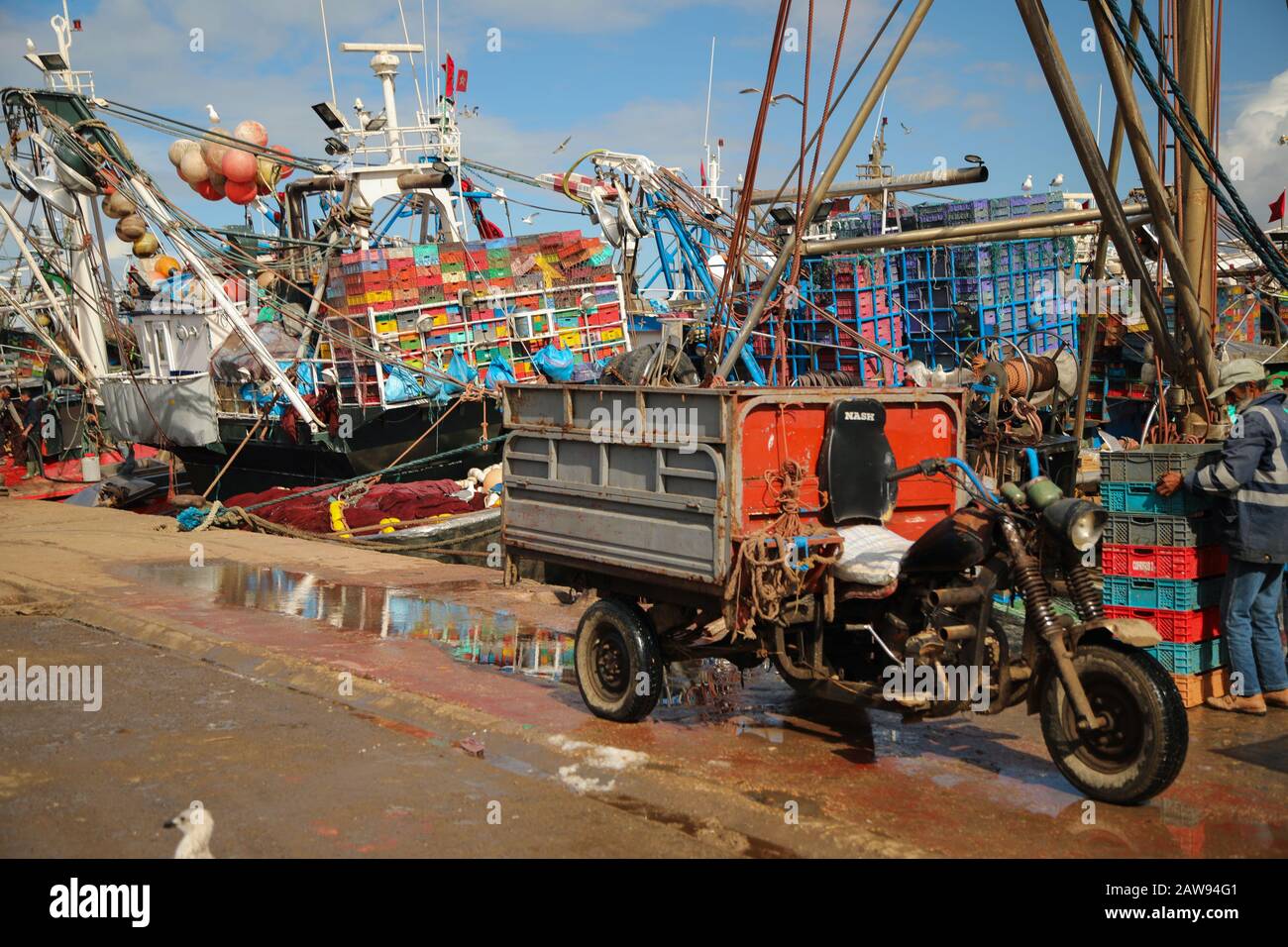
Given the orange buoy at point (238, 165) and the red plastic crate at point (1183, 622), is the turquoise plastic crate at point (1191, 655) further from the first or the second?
the orange buoy at point (238, 165)

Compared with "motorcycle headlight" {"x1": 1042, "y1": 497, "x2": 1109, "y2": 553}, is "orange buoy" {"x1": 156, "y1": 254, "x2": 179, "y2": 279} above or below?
above

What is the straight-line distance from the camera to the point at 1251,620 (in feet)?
21.3

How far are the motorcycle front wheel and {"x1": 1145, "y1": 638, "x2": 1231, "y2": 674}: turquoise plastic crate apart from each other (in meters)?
1.85

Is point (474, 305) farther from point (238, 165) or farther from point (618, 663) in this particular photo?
point (618, 663)

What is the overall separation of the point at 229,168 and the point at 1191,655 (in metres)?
20.9

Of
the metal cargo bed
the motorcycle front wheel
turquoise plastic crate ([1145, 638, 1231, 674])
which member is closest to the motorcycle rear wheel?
the metal cargo bed

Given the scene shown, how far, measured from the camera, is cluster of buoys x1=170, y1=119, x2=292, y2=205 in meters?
22.9

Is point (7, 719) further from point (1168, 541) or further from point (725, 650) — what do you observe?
point (1168, 541)

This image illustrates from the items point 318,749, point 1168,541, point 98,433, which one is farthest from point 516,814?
point 98,433

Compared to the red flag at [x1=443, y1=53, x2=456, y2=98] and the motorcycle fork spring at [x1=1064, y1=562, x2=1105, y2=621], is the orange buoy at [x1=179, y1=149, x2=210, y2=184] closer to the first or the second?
the red flag at [x1=443, y1=53, x2=456, y2=98]

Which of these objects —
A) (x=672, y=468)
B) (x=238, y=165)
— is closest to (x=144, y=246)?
(x=238, y=165)

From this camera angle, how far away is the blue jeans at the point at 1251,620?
6391mm
